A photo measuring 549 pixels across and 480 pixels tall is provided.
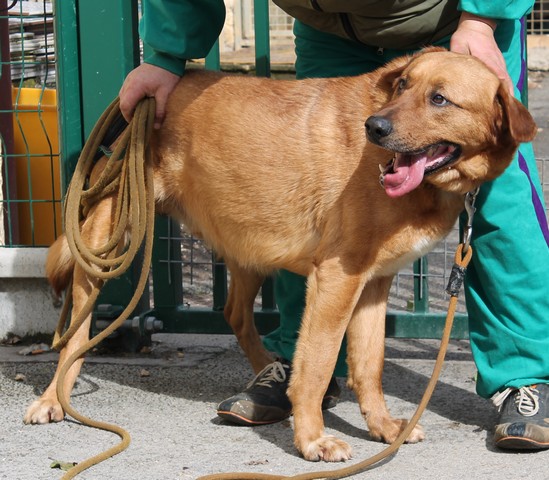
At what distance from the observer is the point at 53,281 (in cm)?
425

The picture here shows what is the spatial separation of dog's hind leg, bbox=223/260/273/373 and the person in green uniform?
374 mm

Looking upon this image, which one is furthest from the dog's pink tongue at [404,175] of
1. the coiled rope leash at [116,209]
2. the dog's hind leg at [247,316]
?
A: the dog's hind leg at [247,316]

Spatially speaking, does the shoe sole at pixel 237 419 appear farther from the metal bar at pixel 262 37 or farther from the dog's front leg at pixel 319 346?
the metal bar at pixel 262 37

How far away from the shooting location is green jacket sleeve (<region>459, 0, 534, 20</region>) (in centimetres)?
330

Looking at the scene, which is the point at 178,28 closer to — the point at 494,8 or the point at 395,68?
the point at 395,68

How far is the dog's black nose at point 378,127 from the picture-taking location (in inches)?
121

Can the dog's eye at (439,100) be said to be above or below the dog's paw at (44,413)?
above

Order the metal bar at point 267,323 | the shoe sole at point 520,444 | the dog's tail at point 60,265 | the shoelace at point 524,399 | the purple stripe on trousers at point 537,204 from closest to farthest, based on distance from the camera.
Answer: the shoe sole at point 520,444, the shoelace at point 524,399, the purple stripe on trousers at point 537,204, the dog's tail at point 60,265, the metal bar at point 267,323

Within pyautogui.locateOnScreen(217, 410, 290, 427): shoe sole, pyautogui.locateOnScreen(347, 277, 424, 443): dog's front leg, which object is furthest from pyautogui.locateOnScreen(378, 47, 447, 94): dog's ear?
pyautogui.locateOnScreen(217, 410, 290, 427): shoe sole

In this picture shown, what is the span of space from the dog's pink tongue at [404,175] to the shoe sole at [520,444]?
0.98 metres

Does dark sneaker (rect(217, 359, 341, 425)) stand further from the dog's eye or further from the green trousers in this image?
the dog's eye

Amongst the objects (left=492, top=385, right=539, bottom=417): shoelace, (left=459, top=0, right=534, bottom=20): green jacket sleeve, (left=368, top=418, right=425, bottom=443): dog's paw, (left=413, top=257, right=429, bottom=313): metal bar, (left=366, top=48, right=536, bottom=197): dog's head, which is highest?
(left=459, top=0, right=534, bottom=20): green jacket sleeve

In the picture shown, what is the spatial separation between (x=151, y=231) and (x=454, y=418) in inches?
55.0

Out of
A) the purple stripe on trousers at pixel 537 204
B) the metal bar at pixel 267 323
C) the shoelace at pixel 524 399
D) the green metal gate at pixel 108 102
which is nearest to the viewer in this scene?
the shoelace at pixel 524 399
